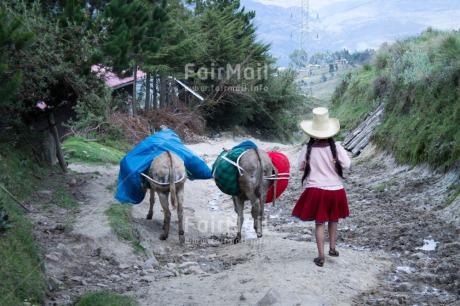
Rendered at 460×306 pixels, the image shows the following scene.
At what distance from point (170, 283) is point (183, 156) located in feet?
13.5

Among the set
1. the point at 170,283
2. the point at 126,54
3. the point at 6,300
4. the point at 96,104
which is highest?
the point at 126,54

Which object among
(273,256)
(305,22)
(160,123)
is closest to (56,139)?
(273,256)

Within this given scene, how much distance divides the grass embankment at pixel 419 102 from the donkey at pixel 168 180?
20.2ft

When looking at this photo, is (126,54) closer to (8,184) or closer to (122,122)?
(8,184)

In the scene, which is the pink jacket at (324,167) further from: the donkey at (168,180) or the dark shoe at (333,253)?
the donkey at (168,180)

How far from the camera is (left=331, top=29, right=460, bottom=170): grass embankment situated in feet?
46.0

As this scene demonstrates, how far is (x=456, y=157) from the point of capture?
12844mm

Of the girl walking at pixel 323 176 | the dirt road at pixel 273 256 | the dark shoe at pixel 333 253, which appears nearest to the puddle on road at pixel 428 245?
the dirt road at pixel 273 256

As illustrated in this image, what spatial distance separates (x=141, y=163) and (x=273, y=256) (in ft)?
12.6

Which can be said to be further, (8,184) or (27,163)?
(27,163)

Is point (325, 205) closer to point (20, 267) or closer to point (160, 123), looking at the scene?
point (20, 267)

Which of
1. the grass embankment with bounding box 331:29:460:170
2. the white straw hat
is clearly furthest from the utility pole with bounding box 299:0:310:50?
the white straw hat

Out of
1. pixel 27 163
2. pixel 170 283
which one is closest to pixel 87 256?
pixel 170 283

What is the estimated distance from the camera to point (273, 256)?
9312 mm
